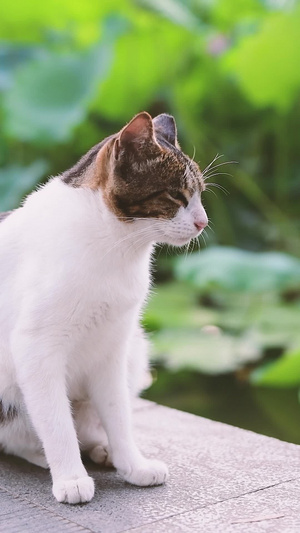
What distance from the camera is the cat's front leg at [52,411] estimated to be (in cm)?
120

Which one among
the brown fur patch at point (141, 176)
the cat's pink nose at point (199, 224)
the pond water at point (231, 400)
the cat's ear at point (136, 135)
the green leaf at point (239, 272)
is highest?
Result: the cat's ear at point (136, 135)

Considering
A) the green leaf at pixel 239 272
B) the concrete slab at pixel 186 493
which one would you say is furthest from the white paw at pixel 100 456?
the green leaf at pixel 239 272

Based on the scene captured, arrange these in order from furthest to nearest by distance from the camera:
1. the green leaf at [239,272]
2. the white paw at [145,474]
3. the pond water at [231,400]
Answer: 1. the green leaf at [239,272]
2. the pond water at [231,400]
3. the white paw at [145,474]

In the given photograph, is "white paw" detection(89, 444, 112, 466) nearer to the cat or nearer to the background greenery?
the cat

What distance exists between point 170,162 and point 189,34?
249 centimetres

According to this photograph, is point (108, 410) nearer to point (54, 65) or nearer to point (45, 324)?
point (45, 324)

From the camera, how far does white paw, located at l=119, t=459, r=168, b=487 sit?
1.29m

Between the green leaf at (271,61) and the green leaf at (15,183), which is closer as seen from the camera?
the green leaf at (271,61)

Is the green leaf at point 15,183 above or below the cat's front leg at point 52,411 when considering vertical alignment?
below

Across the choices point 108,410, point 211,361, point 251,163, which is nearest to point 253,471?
point 108,410

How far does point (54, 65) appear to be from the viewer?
3.29 meters

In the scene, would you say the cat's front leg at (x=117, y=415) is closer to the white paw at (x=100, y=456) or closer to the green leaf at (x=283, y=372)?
the white paw at (x=100, y=456)

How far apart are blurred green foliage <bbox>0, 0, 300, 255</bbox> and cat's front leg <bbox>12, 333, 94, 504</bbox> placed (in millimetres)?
2064

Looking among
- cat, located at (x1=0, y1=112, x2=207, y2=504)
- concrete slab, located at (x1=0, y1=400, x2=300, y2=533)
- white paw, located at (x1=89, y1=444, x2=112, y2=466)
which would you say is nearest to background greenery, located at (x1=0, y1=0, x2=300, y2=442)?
concrete slab, located at (x1=0, y1=400, x2=300, y2=533)
